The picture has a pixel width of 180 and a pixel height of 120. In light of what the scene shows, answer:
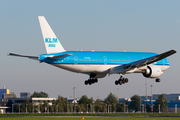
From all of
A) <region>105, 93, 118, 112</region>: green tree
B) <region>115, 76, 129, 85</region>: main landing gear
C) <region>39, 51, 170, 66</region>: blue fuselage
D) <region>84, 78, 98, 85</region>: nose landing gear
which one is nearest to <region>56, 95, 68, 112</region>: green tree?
<region>105, 93, 118, 112</region>: green tree

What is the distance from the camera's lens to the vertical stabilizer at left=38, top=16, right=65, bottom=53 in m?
55.1

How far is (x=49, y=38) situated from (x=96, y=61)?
8909 millimetres

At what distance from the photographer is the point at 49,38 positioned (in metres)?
55.5

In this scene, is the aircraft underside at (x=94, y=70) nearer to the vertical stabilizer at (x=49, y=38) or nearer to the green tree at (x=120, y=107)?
the vertical stabilizer at (x=49, y=38)

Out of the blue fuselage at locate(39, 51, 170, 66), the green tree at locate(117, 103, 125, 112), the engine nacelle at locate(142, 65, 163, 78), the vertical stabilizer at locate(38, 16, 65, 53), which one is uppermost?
the vertical stabilizer at locate(38, 16, 65, 53)

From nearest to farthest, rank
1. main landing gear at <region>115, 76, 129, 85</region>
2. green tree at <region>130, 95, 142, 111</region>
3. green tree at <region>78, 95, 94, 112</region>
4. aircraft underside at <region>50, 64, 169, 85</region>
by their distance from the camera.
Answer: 1. aircraft underside at <region>50, 64, 169, 85</region>
2. main landing gear at <region>115, 76, 129, 85</region>
3. green tree at <region>130, 95, 142, 111</region>
4. green tree at <region>78, 95, 94, 112</region>

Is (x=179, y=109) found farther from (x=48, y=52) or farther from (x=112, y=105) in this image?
(x=48, y=52)

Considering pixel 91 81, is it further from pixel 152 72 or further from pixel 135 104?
pixel 135 104

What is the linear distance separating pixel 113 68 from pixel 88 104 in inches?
3701

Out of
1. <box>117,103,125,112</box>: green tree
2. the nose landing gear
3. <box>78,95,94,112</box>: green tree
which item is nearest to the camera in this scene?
the nose landing gear

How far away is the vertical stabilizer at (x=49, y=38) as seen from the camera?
2168 inches

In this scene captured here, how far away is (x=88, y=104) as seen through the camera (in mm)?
150625

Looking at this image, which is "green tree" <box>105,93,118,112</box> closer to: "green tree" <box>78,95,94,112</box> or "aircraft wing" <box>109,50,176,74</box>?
"green tree" <box>78,95,94,112</box>

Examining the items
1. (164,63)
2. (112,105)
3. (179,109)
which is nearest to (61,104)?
(112,105)
